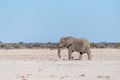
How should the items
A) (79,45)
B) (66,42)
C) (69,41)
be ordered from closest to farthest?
(79,45), (69,41), (66,42)

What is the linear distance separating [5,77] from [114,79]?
3.95 meters

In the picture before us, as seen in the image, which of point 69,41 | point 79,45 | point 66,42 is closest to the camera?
point 79,45

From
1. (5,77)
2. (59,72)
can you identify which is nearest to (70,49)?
(59,72)

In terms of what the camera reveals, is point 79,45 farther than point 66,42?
No

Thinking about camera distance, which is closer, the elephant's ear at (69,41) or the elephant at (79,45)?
the elephant at (79,45)

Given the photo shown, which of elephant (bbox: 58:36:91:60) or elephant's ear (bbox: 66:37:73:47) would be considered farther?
elephant's ear (bbox: 66:37:73:47)

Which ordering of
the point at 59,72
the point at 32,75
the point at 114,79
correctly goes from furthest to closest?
the point at 59,72, the point at 32,75, the point at 114,79

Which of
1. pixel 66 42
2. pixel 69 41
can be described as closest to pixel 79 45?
pixel 69 41

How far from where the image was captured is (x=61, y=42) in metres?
33.8

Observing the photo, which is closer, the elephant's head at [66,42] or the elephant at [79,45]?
the elephant at [79,45]

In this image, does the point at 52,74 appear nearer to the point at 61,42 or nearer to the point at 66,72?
the point at 66,72

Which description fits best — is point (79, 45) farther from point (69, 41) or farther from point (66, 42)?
point (66, 42)

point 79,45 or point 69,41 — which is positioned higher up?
point 69,41

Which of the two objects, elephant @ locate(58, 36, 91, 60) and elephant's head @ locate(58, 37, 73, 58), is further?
elephant's head @ locate(58, 37, 73, 58)
